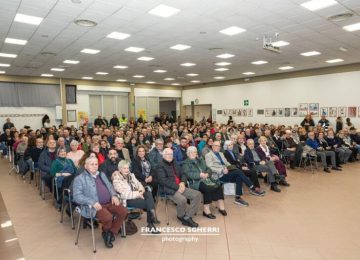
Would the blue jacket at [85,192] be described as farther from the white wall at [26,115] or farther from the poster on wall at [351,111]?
the white wall at [26,115]

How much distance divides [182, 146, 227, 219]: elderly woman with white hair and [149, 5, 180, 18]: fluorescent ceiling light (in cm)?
294

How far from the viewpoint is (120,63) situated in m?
11.2

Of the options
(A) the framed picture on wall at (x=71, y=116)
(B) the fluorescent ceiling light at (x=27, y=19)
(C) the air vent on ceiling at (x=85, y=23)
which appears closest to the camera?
(B) the fluorescent ceiling light at (x=27, y=19)

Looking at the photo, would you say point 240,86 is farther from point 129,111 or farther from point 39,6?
point 39,6

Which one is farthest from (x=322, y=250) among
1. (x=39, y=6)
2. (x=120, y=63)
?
(x=120, y=63)

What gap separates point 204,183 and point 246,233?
104cm

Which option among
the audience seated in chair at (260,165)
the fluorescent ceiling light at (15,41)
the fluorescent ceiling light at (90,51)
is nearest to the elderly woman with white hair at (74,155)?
the audience seated in chair at (260,165)

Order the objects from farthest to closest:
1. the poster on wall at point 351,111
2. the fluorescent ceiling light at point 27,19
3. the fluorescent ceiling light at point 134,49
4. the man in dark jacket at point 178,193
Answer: the poster on wall at point 351,111
the fluorescent ceiling light at point 134,49
the fluorescent ceiling light at point 27,19
the man in dark jacket at point 178,193

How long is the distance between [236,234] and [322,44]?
7.46 m

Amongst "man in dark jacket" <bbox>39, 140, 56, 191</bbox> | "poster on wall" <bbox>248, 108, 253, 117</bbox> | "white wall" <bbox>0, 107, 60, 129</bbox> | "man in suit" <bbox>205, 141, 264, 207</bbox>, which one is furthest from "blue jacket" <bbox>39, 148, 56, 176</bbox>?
"poster on wall" <bbox>248, 108, 253, 117</bbox>

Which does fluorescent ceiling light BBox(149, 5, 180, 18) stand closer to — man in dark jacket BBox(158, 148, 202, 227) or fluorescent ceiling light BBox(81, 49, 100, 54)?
man in dark jacket BBox(158, 148, 202, 227)

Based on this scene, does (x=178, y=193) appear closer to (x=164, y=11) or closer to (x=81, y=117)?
(x=164, y=11)

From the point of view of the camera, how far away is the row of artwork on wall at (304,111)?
40.6ft

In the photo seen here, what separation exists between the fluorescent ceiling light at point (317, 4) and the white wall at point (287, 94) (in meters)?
8.50
